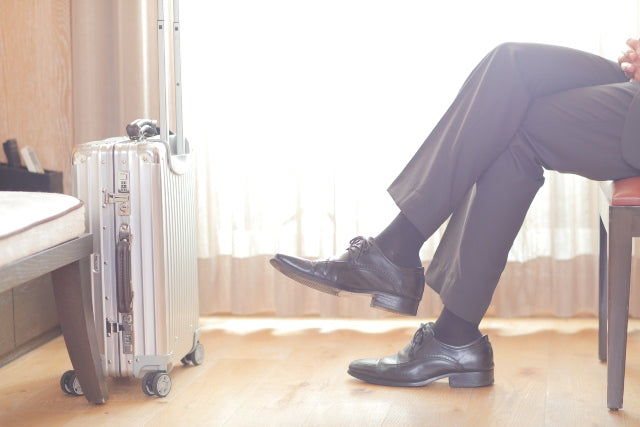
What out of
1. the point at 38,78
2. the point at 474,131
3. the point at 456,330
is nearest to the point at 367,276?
the point at 456,330

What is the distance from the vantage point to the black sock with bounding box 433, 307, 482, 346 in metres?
1.86

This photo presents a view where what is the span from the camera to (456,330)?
6.11 ft

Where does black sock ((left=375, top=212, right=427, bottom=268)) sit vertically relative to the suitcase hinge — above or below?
above

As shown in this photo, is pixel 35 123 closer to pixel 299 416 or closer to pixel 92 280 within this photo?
pixel 92 280

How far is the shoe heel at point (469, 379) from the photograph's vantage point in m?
1.86

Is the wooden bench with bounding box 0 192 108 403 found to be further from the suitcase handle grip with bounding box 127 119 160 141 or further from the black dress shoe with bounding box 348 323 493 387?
the black dress shoe with bounding box 348 323 493 387

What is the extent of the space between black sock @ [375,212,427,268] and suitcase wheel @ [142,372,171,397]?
52 cm

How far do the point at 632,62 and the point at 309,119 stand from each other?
3.15 ft

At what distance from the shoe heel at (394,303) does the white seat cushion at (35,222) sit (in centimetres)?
60

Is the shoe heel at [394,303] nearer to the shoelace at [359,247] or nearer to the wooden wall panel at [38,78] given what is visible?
the shoelace at [359,247]

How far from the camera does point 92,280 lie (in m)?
1.84

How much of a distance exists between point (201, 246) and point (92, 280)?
0.74 m

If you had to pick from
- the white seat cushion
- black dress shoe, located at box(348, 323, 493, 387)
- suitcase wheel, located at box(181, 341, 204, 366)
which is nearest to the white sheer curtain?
suitcase wheel, located at box(181, 341, 204, 366)

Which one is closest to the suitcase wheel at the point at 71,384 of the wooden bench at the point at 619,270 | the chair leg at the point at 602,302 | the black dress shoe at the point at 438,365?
the black dress shoe at the point at 438,365
